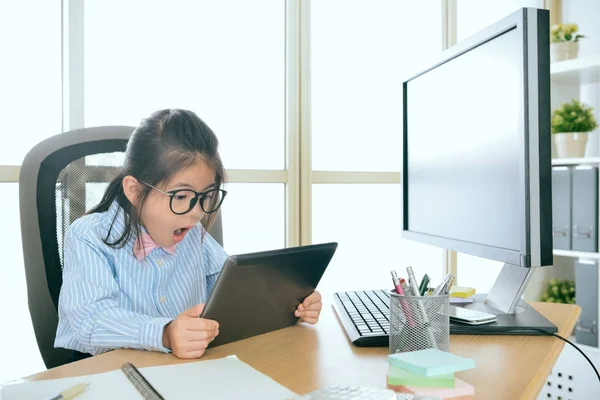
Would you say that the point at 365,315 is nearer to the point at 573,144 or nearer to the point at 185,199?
the point at 185,199

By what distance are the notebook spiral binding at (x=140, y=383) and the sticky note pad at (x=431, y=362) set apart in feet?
0.93

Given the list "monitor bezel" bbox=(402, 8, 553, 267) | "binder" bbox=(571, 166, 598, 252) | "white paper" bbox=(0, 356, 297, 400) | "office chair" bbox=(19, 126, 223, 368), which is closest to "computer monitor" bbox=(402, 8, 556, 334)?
"monitor bezel" bbox=(402, 8, 553, 267)

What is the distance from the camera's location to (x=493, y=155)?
3.11 ft

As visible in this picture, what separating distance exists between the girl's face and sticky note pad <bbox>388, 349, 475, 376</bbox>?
494 mm

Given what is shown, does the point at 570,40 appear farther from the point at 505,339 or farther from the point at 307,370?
the point at 307,370

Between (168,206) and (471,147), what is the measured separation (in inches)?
22.0

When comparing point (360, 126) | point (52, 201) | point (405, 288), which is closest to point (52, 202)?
point (52, 201)

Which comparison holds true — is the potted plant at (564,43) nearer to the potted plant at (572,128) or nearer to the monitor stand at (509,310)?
the potted plant at (572,128)

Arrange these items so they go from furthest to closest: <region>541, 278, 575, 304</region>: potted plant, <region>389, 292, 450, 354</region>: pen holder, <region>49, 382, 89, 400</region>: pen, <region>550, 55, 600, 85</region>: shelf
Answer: <region>541, 278, 575, 304</region>: potted plant → <region>550, 55, 600, 85</region>: shelf → <region>389, 292, 450, 354</region>: pen holder → <region>49, 382, 89, 400</region>: pen

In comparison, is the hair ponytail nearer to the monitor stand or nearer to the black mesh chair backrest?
the black mesh chair backrest

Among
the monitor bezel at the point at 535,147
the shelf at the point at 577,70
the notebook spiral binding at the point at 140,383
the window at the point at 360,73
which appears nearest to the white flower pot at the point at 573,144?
the shelf at the point at 577,70

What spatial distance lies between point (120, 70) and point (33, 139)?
1.13 feet

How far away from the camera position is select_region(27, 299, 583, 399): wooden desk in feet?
2.34

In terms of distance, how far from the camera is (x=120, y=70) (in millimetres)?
1759
